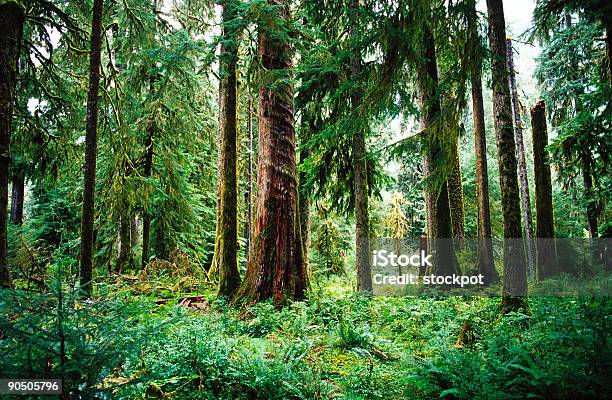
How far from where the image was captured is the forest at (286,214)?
332cm

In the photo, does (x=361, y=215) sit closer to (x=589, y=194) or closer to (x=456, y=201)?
(x=456, y=201)

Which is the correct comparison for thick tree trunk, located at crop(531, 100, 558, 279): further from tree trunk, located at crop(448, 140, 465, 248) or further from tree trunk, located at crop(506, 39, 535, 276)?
tree trunk, located at crop(506, 39, 535, 276)

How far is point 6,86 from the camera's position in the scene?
623 centimetres

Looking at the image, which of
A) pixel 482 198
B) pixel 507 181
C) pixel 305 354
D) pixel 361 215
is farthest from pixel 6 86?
pixel 482 198

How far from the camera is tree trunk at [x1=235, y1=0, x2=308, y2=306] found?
820cm

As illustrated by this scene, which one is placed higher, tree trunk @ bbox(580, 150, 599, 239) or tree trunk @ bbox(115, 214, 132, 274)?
tree trunk @ bbox(580, 150, 599, 239)

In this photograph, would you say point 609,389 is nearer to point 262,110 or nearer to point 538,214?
point 262,110

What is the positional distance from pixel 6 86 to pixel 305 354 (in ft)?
20.2

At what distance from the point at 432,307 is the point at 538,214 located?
5.55 meters

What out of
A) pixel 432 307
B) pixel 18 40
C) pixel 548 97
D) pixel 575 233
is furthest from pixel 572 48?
pixel 18 40

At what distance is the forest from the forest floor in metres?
0.03

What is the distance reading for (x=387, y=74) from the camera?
19.7 ft
